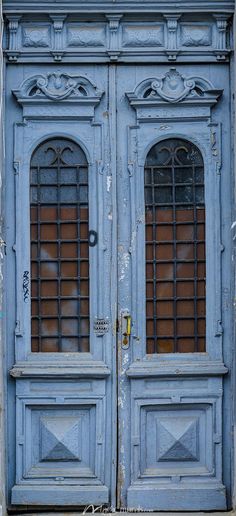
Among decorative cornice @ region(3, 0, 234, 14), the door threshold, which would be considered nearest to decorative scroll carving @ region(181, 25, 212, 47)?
decorative cornice @ region(3, 0, 234, 14)

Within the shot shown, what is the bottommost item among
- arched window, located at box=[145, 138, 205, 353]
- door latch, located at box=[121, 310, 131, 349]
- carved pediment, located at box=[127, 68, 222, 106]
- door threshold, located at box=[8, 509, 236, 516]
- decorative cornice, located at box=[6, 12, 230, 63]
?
door threshold, located at box=[8, 509, 236, 516]

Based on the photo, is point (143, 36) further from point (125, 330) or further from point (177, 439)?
point (177, 439)

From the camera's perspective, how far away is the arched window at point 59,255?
22.9 ft

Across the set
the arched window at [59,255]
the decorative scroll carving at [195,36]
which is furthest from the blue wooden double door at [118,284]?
the decorative scroll carving at [195,36]

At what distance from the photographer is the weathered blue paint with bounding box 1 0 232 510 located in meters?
6.91

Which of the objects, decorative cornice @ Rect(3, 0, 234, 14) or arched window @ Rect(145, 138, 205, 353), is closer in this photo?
decorative cornice @ Rect(3, 0, 234, 14)

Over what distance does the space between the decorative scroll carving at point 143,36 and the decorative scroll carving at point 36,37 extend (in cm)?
52

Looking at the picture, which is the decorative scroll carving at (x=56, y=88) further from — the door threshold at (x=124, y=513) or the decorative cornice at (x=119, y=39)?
the door threshold at (x=124, y=513)

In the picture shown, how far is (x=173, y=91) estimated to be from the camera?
6988mm

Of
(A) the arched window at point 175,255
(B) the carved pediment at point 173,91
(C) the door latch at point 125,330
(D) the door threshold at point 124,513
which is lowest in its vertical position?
(D) the door threshold at point 124,513

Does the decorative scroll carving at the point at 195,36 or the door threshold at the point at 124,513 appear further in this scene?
the decorative scroll carving at the point at 195,36

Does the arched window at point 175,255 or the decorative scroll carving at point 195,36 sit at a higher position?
the decorative scroll carving at point 195,36

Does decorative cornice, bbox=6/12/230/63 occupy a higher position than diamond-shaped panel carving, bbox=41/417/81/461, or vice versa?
decorative cornice, bbox=6/12/230/63

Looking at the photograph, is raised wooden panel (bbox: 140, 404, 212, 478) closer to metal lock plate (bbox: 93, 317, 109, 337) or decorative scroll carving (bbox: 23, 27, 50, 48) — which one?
metal lock plate (bbox: 93, 317, 109, 337)
